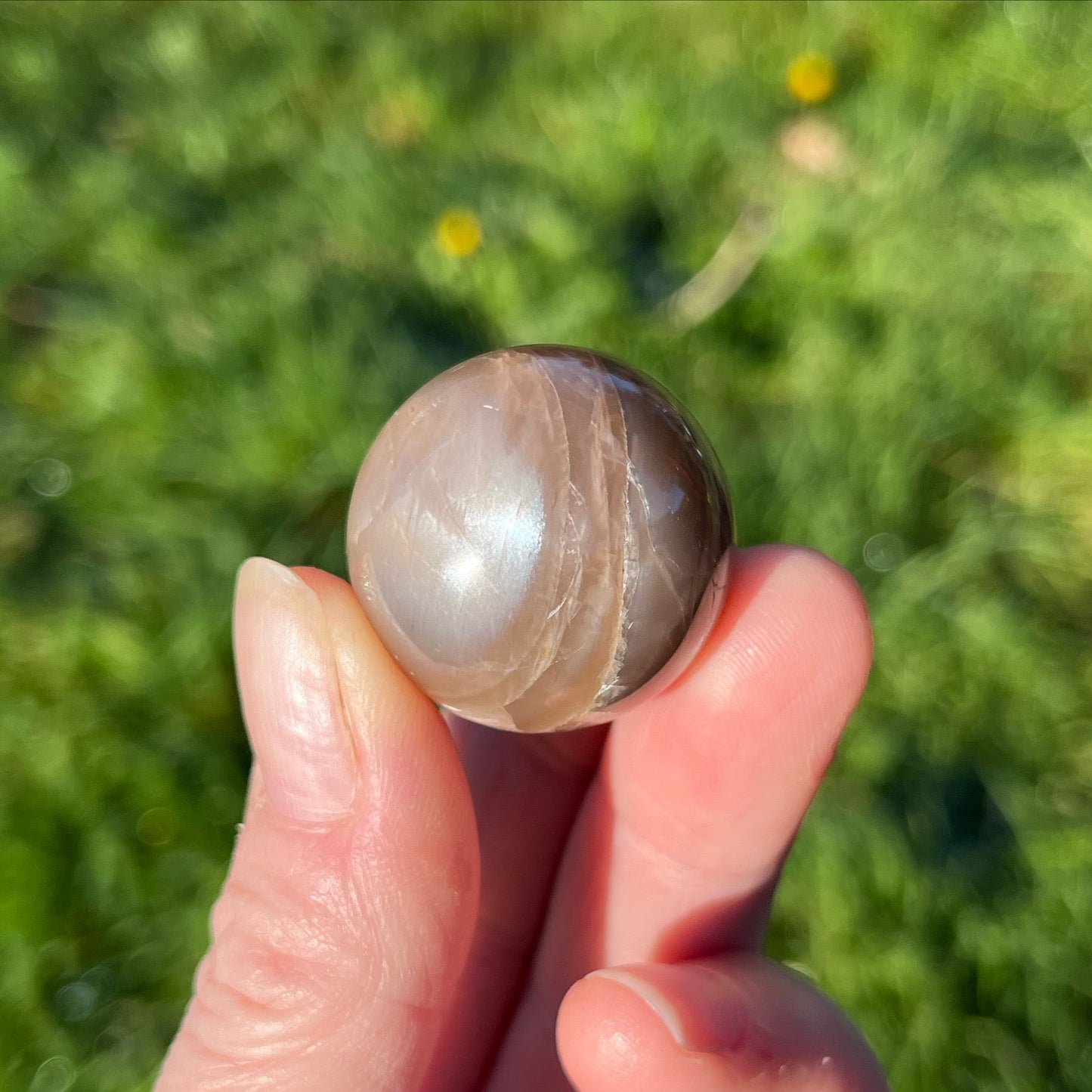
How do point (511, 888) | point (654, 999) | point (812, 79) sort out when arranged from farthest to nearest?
1. point (812, 79)
2. point (511, 888)
3. point (654, 999)

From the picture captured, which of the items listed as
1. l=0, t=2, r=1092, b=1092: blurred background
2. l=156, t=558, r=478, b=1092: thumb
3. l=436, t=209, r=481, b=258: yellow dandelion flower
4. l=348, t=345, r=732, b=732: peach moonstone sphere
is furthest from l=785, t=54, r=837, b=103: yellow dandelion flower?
l=156, t=558, r=478, b=1092: thumb

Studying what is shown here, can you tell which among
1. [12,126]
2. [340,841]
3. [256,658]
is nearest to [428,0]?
[12,126]

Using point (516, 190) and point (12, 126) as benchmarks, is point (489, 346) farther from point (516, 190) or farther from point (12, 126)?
point (12, 126)

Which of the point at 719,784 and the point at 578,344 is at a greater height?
the point at 578,344

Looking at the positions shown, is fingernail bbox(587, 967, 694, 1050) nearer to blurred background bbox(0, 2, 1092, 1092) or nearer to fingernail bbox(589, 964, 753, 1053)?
fingernail bbox(589, 964, 753, 1053)

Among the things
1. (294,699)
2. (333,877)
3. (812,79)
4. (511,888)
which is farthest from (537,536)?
(812,79)

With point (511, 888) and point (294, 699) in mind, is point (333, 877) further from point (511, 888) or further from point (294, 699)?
point (511, 888)
